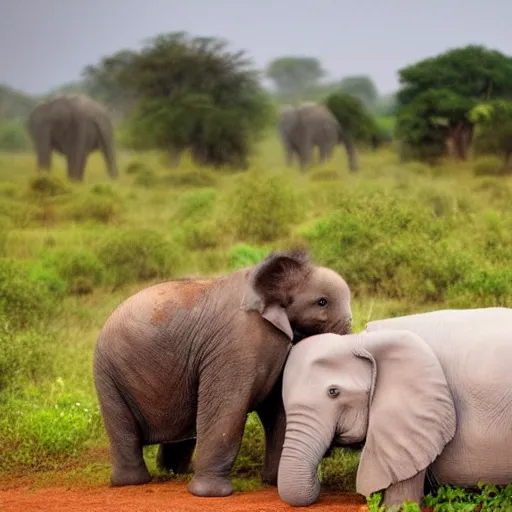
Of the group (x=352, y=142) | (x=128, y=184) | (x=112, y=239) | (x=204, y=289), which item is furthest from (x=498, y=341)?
(x=352, y=142)

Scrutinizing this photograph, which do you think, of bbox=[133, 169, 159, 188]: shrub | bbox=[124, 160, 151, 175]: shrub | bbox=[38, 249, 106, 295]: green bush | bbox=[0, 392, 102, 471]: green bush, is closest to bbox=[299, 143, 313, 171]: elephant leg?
bbox=[124, 160, 151, 175]: shrub

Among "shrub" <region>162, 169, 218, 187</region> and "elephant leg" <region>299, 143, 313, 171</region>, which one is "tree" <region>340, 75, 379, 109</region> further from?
"shrub" <region>162, 169, 218, 187</region>

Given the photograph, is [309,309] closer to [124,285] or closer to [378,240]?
[378,240]

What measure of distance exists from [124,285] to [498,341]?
868 centimetres

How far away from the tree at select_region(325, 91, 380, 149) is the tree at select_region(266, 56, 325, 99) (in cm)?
3849

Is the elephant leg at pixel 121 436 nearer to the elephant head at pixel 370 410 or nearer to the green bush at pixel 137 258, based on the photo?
the elephant head at pixel 370 410

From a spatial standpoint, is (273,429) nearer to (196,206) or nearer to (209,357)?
(209,357)

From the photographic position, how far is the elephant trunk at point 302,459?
536 cm

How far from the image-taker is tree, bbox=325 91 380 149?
33.7 m

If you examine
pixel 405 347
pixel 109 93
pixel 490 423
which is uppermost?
pixel 109 93

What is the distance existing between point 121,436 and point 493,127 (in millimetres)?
24334

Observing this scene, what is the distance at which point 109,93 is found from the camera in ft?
125

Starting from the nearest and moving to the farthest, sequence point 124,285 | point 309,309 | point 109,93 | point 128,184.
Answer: point 309,309
point 124,285
point 128,184
point 109,93

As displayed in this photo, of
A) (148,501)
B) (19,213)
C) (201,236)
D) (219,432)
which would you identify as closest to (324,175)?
(19,213)
